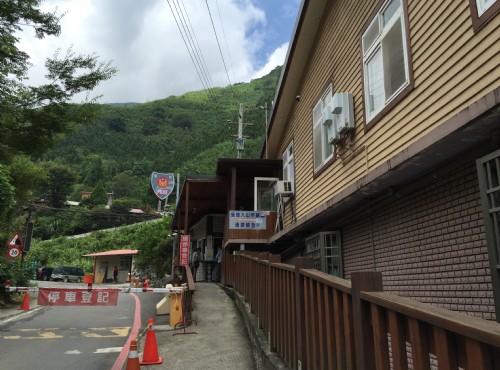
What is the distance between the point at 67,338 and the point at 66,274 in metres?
34.2

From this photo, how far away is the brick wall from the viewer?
4141 millimetres

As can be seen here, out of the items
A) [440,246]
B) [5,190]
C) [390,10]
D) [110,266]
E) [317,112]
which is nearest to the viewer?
[440,246]

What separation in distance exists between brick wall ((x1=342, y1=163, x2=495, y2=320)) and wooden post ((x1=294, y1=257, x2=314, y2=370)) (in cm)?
168

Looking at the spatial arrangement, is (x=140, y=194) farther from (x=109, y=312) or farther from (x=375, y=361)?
(x=375, y=361)

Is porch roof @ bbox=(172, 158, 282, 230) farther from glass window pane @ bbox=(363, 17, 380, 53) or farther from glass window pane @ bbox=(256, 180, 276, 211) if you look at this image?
glass window pane @ bbox=(363, 17, 380, 53)

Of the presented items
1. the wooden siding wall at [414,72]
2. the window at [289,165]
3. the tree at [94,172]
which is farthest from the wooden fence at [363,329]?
the tree at [94,172]

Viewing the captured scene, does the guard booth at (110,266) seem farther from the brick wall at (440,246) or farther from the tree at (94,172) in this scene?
the tree at (94,172)

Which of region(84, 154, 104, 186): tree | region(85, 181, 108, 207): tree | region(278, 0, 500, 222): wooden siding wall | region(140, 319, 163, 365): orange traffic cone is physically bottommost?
region(140, 319, 163, 365): orange traffic cone

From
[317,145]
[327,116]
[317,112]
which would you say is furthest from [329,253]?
[317,112]

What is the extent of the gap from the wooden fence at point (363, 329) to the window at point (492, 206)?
1264 mm

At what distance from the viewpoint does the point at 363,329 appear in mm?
2350

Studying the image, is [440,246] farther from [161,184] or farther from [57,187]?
[57,187]

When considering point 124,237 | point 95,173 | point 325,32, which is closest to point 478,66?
point 325,32

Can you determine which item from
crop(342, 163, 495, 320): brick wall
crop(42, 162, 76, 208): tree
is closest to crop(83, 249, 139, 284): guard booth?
crop(342, 163, 495, 320): brick wall
